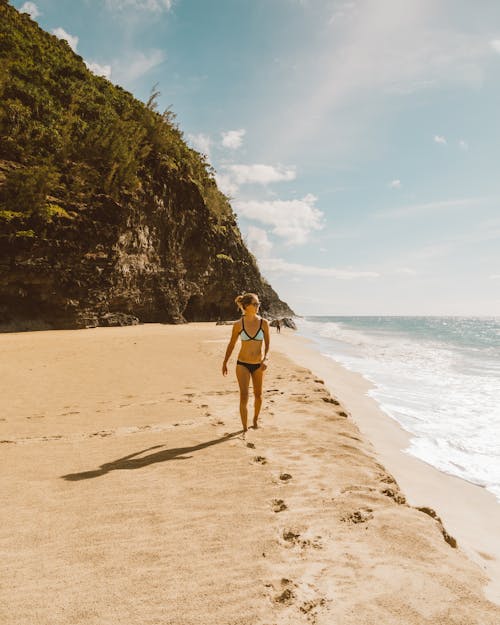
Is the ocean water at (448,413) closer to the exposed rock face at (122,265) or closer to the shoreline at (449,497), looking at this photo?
the shoreline at (449,497)

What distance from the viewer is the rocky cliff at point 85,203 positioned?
20.3 meters

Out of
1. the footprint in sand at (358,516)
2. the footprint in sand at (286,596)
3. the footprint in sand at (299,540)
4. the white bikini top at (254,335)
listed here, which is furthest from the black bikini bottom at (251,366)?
the footprint in sand at (286,596)

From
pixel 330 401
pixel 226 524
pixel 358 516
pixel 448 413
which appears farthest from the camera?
pixel 448 413

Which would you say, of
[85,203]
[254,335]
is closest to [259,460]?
[254,335]

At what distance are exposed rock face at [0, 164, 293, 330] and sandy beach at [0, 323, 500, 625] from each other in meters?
16.1

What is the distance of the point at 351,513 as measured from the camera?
3254 millimetres

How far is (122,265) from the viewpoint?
25562mm

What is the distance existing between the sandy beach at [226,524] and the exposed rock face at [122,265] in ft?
52.9

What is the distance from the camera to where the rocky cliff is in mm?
20344

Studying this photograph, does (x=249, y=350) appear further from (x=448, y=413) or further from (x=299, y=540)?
(x=448, y=413)

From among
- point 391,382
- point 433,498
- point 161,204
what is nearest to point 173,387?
point 433,498

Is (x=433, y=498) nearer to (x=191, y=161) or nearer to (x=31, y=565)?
(x=31, y=565)

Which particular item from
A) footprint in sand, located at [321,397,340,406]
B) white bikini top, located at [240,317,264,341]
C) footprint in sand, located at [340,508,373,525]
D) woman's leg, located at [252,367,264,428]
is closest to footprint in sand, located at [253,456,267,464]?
woman's leg, located at [252,367,264,428]

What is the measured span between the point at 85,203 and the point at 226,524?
24497 mm
